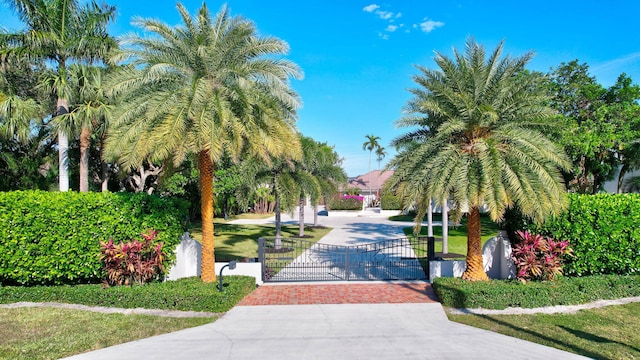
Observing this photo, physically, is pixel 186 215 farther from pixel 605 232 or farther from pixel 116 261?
pixel 605 232

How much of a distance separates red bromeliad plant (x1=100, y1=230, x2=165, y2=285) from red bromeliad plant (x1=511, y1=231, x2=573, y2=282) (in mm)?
9235

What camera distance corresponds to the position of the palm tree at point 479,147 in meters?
8.40

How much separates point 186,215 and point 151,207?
987 mm

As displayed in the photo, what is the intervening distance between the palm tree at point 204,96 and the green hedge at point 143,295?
104cm

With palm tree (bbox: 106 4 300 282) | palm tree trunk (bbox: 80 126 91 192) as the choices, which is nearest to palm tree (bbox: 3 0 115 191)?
palm tree trunk (bbox: 80 126 91 192)

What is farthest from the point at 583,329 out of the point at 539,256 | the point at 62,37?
the point at 62,37

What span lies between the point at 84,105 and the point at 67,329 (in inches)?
315

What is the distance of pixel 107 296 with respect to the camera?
845 centimetres

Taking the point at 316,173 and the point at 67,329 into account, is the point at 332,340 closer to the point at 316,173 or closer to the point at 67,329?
the point at 67,329

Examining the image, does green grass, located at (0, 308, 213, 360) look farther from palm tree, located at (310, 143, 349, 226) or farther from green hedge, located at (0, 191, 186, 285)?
palm tree, located at (310, 143, 349, 226)

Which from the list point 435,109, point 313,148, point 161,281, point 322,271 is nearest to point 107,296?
point 161,281

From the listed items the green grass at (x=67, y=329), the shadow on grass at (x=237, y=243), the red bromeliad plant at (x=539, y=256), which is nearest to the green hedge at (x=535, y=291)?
the red bromeliad plant at (x=539, y=256)

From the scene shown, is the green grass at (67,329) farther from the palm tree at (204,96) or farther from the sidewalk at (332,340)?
the palm tree at (204,96)

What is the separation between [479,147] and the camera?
8.58m
